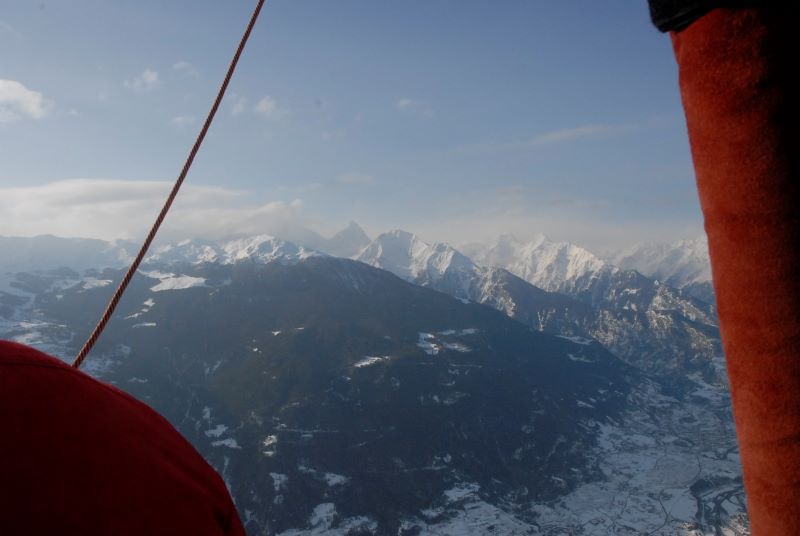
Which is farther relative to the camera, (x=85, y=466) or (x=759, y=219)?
(x=85, y=466)

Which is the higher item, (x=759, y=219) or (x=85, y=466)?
(x=759, y=219)

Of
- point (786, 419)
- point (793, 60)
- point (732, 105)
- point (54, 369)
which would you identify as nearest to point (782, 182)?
point (732, 105)

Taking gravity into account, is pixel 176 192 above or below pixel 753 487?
above

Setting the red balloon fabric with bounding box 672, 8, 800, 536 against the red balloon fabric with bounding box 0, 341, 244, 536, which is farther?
the red balloon fabric with bounding box 0, 341, 244, 536

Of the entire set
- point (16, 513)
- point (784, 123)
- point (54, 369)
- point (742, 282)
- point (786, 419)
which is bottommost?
point (16, 513)

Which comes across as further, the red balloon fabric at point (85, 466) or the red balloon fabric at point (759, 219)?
the red balloon fabric at point (85, 466)

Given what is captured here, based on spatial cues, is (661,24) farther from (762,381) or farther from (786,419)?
(786,419)

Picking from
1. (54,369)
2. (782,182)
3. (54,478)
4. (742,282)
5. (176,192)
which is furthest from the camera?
(176,192)

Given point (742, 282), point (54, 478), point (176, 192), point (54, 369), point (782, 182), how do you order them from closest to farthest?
point (782, 182)
point (742, 282)
point (54, 478)
point (54, 369)
point (176, 192)
